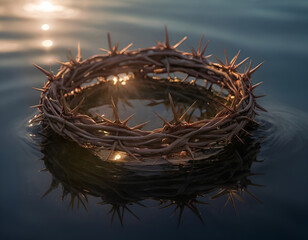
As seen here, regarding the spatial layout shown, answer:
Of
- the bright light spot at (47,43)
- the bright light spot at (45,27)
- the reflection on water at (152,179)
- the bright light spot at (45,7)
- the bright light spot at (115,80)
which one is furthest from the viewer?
the bright light spot at (45,7)

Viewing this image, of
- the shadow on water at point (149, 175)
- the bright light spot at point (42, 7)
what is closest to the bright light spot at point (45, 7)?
the bright light spot at point (42, 7)

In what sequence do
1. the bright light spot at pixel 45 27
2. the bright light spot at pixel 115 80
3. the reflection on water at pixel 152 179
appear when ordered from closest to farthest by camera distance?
the reflection on water at pixel 152 179 → the bright light spot at pixel 115 80 → the bright light spot at pixel 45 27

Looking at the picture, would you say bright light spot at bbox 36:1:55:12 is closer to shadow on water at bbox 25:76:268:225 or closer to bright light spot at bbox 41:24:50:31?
bright light spot at bbox 41:24:50:31

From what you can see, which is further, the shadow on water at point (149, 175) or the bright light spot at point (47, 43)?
the bright light spot at point (47, 43)

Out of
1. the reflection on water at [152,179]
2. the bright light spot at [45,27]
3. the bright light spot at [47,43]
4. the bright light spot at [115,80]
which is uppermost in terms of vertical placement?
the bright light spot at [45,27]

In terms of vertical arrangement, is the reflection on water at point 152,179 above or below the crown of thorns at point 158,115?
below

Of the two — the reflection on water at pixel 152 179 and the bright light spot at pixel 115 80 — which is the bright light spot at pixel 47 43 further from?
the reflection on water at pixel 152 179

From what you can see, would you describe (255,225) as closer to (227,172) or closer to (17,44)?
(227,172)

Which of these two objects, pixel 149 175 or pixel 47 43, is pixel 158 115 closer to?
pixel 149 175

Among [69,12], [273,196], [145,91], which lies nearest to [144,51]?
[145,91]
